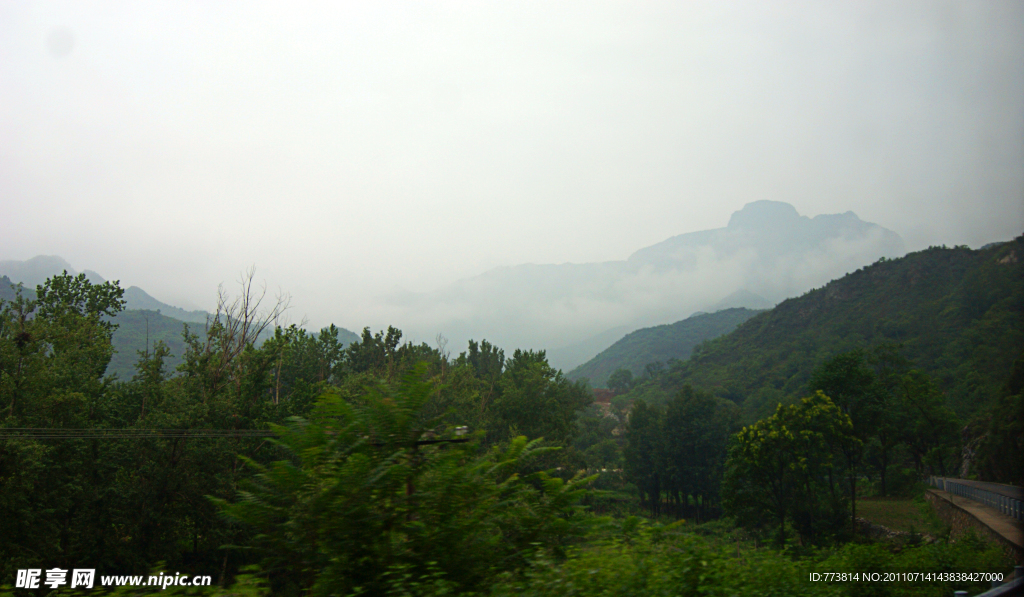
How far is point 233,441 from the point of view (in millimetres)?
22672

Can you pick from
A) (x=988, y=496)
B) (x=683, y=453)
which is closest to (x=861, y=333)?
(x=683, y=453)

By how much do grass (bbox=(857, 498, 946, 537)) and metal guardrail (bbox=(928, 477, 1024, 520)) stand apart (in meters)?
1.55

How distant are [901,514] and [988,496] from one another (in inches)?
803

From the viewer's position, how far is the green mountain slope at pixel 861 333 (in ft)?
195

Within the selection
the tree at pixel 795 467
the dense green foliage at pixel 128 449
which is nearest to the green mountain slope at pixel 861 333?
the tree at pixel 795 467

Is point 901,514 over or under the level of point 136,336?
under

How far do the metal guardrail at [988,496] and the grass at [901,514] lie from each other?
5.10 feet

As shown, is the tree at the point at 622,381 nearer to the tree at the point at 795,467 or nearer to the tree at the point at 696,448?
the tree at the point at 696,448

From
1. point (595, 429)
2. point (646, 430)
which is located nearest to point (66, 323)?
point (646, 430)

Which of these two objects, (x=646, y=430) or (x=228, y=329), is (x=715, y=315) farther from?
(x=228, y=329)

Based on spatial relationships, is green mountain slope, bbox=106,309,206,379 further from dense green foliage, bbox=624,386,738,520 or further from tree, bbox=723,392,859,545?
tree, bbox=723,392,859,545

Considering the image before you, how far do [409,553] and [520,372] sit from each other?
46.0 m

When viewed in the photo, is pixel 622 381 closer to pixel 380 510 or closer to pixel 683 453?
pixel 683 453

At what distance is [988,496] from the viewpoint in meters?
15.5
